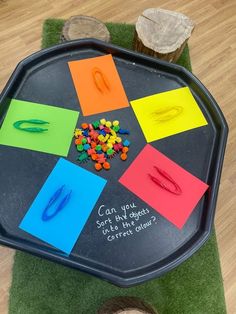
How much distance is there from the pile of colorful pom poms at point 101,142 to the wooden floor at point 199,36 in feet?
2.76

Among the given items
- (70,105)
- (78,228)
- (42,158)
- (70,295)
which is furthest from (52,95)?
(70,295)

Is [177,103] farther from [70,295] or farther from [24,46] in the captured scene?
[24,46]

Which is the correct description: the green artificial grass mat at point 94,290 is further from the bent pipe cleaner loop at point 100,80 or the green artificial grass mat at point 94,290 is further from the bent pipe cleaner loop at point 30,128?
the bent pipe cleaner loop at point 100,80

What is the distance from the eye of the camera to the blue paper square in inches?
34.3

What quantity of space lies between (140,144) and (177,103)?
22cm

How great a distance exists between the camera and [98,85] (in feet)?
3.62

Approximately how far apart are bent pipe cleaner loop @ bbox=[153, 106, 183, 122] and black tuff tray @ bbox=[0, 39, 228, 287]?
3.0 inches

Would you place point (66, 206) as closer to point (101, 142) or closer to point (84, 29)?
point (101, 142)

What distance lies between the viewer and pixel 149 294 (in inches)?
54.0

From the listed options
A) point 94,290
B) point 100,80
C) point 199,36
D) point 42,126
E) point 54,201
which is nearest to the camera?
point 54,201

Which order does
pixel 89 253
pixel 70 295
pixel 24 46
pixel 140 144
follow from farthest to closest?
pixel 24 46
pixel 70 295
pixel 140 144
pixel 89 253

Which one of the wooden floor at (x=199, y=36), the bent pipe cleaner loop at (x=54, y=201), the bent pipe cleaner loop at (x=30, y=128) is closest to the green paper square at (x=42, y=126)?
the bent pipe cleaner loop at (x=30, y=128)

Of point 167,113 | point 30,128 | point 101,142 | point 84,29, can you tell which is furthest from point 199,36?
point 30,128

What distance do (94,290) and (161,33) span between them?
4.06 feet
